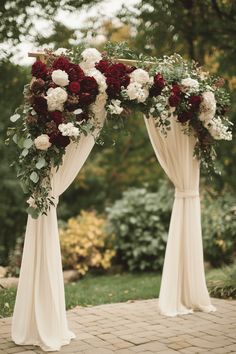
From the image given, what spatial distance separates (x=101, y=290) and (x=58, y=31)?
392 centimetres

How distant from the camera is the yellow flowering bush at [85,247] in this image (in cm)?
882

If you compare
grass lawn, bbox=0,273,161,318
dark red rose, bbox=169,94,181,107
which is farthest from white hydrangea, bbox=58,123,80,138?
grass lawn, bbox=0,273,161,318

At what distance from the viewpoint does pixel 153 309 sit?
606 cm

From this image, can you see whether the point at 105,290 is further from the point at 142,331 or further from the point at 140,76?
the point at 140,76

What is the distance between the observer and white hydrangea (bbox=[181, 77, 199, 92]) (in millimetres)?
5414

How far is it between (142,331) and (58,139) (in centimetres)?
212

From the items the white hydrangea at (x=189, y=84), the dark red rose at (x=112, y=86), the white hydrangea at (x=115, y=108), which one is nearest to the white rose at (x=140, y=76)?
the dark red rose at (x=112, y=86)

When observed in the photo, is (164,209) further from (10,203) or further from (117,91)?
(117,91)

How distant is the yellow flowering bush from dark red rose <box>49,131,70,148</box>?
4.52 m

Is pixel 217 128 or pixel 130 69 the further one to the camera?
pixel 217 128

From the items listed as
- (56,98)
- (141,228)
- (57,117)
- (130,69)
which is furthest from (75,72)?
(141,228)

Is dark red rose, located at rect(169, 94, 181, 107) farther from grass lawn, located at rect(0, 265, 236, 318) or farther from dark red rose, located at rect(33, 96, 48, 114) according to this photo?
grass lawn, located at rect(0, 265, 236, 318)

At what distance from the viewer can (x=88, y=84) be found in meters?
4.63

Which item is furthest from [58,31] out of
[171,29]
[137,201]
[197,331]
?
[197,331]
